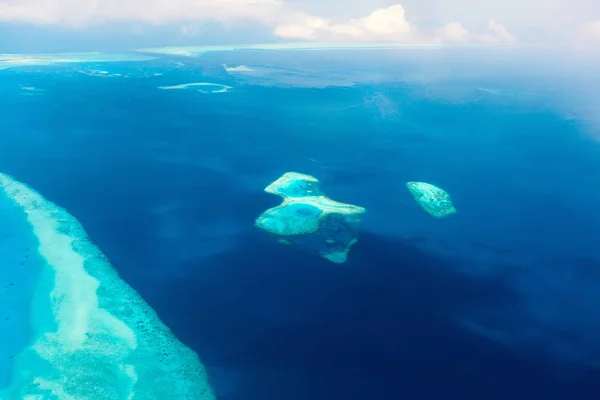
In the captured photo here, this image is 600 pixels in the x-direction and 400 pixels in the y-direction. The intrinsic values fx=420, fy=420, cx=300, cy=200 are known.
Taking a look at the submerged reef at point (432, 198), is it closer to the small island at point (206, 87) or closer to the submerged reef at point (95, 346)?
the submerged reef at point (95, 346)

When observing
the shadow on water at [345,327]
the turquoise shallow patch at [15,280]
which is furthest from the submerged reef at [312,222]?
the turquoise shallow patch at [15,280]

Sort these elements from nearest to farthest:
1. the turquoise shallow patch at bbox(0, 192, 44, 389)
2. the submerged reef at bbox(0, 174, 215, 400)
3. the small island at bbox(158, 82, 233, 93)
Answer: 1. the submerged reef at bbox(0, 174, 215, 400)
2. the turquoise shallow patch at bbox(0, 192, 44, 389)
3. the small island at bbox(158, 82, 233, 93)

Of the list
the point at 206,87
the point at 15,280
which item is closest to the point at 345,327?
the point at 15,280

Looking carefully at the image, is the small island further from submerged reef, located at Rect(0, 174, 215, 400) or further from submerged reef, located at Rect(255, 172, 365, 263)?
submerged reef, located at Rect(0, 174, 215, 400)

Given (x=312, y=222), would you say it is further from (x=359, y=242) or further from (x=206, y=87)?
(x=206, y=87)

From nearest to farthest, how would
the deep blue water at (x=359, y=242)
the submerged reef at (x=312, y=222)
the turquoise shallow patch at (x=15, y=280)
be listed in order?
the deep blue water at (x=359, y=242), the turquoise shallow patch at (x=15, y=280), the submerged reef at (x=312, y=222)

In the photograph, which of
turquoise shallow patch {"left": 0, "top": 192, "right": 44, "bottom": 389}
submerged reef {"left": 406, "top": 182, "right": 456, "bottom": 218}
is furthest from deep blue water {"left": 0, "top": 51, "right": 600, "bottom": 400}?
submerged reef {"left": 406, "top": 182, "right": 456, "bottom": 218}

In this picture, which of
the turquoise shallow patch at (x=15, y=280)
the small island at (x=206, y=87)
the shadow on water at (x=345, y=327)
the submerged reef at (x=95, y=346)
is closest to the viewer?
the submerged reef at (x=95, y=346)
